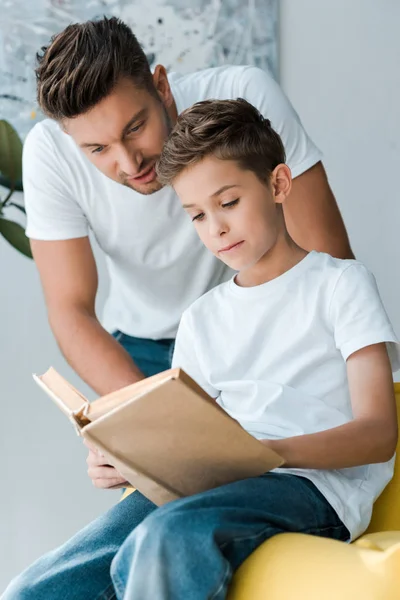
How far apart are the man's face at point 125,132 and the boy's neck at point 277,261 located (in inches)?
12.4

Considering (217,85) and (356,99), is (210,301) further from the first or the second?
(356,99)

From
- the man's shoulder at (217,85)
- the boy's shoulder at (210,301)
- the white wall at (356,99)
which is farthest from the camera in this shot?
the white wall at (356,99)

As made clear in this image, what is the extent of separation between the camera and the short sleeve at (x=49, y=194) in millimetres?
1761

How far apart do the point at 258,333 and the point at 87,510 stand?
4.85 feet

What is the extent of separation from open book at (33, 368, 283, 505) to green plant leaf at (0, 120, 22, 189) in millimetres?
1468

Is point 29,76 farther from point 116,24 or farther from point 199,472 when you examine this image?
point 199,472

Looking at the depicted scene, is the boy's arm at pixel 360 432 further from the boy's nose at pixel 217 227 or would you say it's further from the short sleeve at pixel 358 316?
the boy's nose at pixel 217 227

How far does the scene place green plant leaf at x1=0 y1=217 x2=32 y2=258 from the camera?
2.46 meters

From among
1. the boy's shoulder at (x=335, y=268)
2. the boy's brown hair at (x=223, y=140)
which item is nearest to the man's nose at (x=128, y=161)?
the boy's brown hair at (x=223, y=140)

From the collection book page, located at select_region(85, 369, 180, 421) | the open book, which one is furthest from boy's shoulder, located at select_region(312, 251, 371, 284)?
book page, located at select_region(85, 369, 180, 421)

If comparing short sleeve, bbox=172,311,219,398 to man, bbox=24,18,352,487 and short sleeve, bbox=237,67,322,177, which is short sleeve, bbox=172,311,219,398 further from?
short sleeve, bbox=237,67,322,177

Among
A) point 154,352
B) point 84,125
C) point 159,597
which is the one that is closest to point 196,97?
point 84,125

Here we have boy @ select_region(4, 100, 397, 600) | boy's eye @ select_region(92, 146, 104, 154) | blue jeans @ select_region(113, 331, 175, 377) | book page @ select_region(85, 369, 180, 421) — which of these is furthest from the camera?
blue jeans @ select_region(113, 331, 175, 377)

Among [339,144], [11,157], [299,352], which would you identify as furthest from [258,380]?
[11,157]
